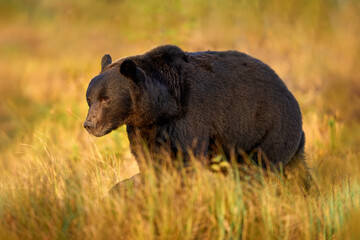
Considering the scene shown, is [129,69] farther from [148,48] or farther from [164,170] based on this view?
[148,48]

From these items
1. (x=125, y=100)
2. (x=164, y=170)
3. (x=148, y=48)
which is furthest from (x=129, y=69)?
(x=148, y=48)

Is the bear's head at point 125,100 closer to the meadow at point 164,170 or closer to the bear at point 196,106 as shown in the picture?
the bear at point 196,106

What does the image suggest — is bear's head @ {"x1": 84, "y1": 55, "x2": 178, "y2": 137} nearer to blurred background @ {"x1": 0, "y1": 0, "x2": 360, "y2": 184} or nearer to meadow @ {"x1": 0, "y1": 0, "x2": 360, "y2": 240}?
meadow @ {"x1": 0, "y1": 0, "x2": 360, "y2": 240}

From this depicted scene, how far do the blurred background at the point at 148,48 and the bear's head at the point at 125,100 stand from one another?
2.29 ft

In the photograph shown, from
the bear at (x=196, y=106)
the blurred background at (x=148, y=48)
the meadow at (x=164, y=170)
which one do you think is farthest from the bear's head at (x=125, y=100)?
the blurred background at (x=148, y=48)

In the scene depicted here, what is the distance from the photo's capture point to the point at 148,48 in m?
9.30

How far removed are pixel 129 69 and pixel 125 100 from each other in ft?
0.92

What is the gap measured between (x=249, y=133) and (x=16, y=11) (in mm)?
20427

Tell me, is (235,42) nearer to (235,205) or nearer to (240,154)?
(240,154)

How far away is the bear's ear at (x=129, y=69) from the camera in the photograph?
4.28m

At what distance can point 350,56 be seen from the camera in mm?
10898

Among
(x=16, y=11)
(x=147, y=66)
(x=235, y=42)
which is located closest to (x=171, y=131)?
(x=147, y=66)

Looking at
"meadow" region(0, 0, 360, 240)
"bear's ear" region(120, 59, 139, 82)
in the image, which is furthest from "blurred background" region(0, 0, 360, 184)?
"bear's ear" region(120, 59, 139, 82)

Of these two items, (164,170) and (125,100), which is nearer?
(164,170)
